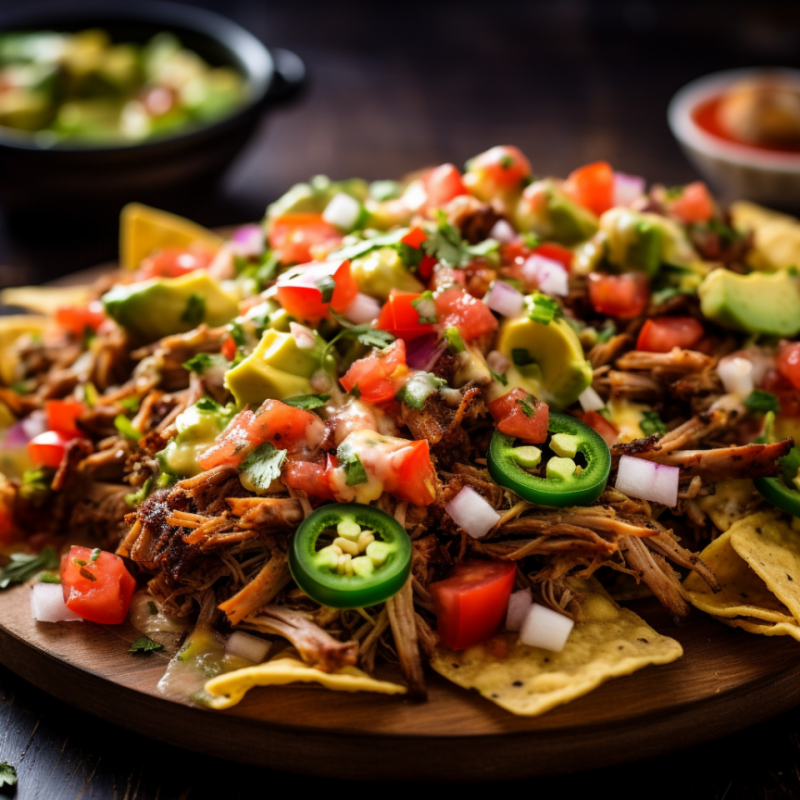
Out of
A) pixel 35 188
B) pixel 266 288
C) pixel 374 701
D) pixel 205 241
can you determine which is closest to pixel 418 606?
pixel 374 701

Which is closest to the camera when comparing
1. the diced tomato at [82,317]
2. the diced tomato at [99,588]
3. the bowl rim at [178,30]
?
the diced tomato at [99,588]

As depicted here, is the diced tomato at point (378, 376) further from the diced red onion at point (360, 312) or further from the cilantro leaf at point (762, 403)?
the cilantro leaf at point (762, 403)

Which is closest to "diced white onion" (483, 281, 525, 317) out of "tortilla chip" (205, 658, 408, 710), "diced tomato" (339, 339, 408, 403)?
"diced tomato" (339, 339, 408, 403)

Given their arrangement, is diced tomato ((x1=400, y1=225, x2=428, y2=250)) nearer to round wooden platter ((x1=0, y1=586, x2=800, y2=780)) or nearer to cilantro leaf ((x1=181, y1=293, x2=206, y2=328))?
cilantro leaf ((x1=181, y1=293, x2=206, y2=328))

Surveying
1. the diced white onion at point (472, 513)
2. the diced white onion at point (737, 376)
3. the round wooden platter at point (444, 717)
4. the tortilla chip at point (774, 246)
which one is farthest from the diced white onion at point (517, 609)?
the tortilla chip at point (774, 246)

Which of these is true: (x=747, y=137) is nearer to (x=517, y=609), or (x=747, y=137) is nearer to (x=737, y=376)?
(x=737, y=376)
